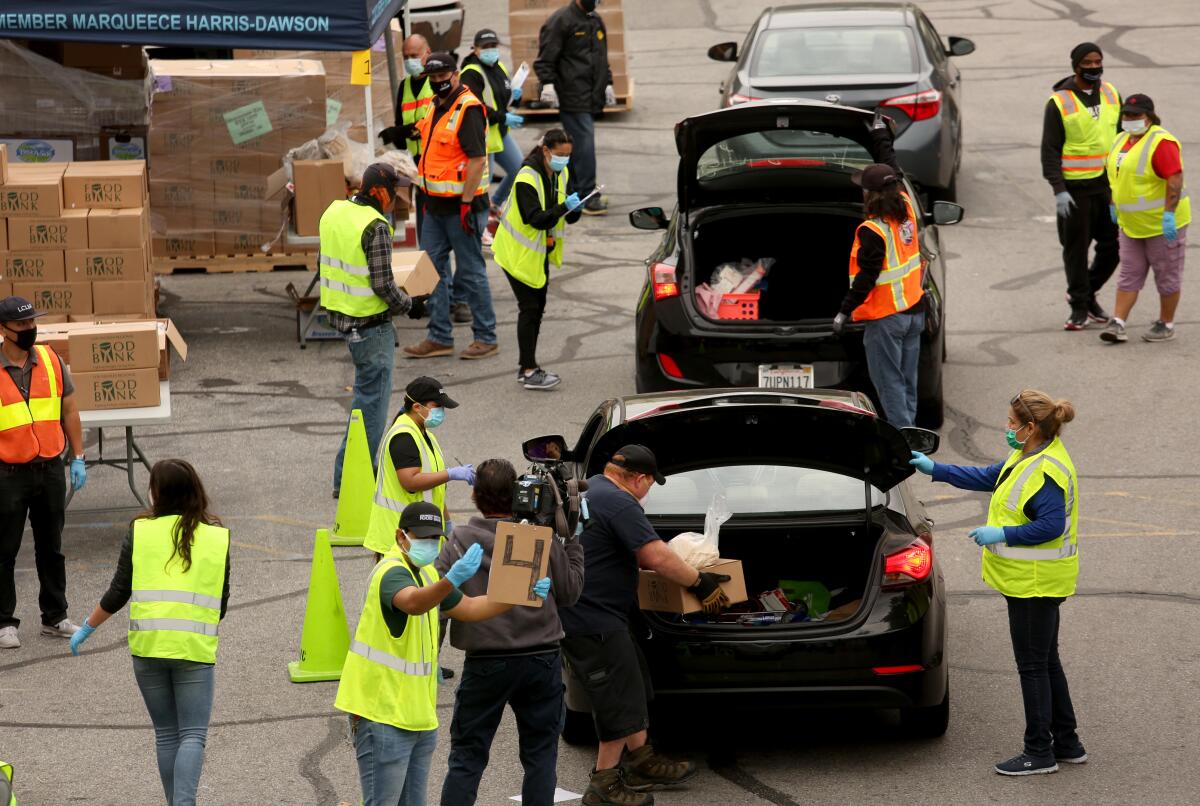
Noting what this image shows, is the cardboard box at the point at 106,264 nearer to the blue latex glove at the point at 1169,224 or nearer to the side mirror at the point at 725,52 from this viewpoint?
the blue latex glove at the point at 1169,224

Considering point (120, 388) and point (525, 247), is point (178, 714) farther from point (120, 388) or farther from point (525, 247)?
point (525, 247)

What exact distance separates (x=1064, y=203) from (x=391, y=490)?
684cm

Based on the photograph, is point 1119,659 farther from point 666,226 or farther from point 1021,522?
point 666,226

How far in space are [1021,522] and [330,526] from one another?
180 inches

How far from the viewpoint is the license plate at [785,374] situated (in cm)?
1036

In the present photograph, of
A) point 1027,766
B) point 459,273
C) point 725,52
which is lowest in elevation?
point 1027,766

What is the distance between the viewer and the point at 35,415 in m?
8.51

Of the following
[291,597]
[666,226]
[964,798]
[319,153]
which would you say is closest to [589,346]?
[666,226]

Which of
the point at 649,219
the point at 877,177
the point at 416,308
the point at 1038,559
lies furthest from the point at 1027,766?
the point at 649,219

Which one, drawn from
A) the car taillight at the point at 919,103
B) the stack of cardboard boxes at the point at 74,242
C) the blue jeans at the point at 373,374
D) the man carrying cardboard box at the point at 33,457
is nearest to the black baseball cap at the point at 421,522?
the man carrying cardboard box at the point at 33,457

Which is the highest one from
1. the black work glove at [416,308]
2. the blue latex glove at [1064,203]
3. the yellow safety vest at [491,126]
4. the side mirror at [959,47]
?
the side mirror at [959,47]

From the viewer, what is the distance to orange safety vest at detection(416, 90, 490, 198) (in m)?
12.8

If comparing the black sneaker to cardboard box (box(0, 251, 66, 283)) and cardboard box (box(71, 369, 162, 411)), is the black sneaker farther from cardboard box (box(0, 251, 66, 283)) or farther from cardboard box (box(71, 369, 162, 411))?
cardboard box (box(0, 251, 66, 283))

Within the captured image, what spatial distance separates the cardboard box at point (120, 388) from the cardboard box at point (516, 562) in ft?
16.5
